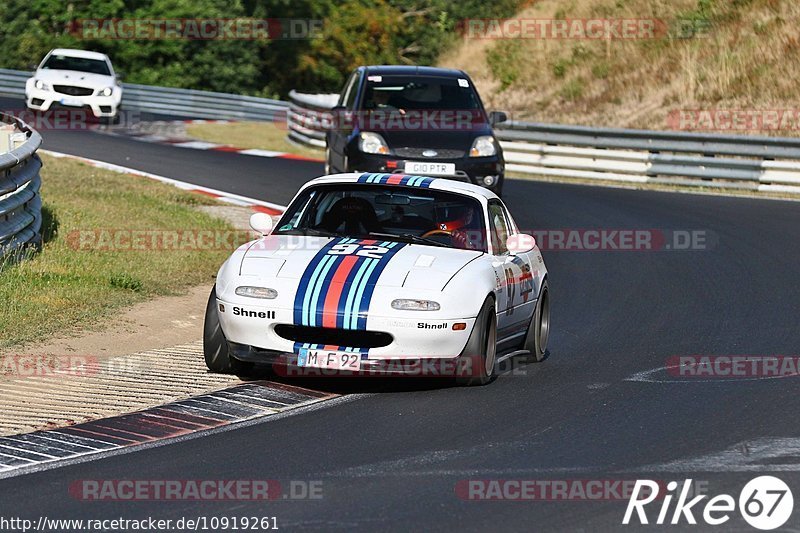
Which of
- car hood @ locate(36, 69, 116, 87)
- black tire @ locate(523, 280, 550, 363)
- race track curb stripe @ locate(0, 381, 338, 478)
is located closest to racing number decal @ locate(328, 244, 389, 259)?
race track curb stripe @ locate(0, 381, 338, 478)

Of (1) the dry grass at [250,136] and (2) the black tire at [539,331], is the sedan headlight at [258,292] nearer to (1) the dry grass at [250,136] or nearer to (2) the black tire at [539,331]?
(2) the black tire at [539,331]

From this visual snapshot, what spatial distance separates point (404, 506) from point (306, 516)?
0.46 m

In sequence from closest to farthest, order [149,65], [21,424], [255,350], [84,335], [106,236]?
[21,424], [255,350], [84,335], [106,236], [149,65]

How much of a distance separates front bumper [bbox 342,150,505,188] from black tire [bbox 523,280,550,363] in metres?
7.08

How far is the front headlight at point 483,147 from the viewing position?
18.1 m

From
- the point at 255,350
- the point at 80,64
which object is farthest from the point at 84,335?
the point at 80,64

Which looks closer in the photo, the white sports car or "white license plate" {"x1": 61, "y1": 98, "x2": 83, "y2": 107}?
the white sports car

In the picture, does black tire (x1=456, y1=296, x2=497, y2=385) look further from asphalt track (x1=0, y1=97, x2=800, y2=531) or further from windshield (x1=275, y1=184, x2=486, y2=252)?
windshield (x1=275, y1=184, x2=486, y2=252)

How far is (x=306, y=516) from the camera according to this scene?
19.6ft

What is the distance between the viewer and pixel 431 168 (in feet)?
58.1

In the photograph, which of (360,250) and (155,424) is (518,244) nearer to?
(360,250)

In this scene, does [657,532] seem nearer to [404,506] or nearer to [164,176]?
[404,506]

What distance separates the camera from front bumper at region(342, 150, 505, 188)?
58.0ft

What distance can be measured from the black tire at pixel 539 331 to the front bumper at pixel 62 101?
66.0ft
